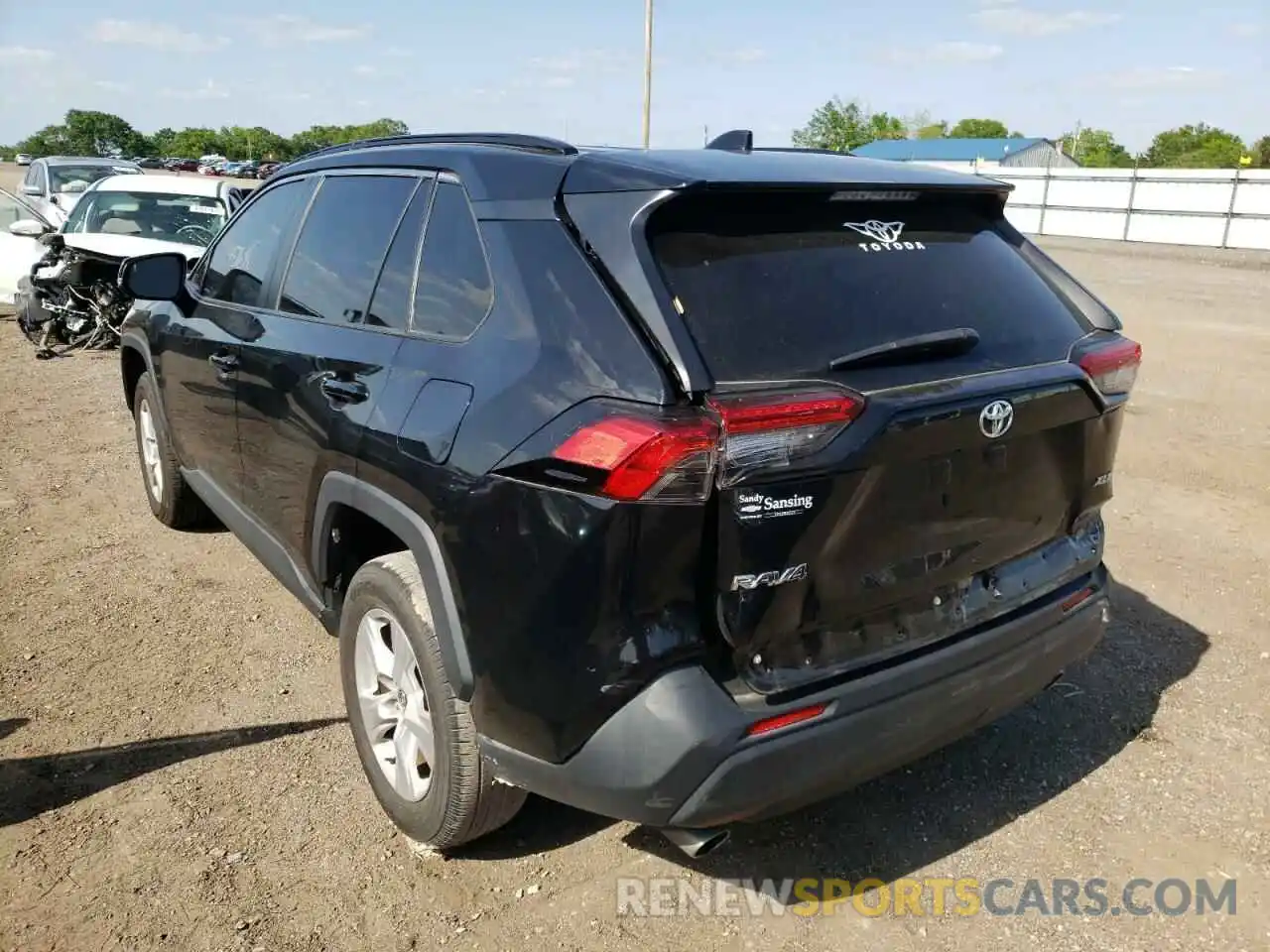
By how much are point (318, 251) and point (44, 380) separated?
741 centimetres

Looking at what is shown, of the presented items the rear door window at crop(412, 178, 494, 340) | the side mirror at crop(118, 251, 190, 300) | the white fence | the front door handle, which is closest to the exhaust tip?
the rear door window at crop(412, 178, 494, 340)

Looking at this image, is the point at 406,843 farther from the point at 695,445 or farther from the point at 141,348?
the point at 141,348

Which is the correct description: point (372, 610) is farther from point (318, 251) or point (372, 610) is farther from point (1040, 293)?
point (1040, 293)

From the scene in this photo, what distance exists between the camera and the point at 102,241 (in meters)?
A: 10.3

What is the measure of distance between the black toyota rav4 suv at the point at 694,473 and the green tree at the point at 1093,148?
95727 mm

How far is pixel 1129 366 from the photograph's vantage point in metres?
2.85

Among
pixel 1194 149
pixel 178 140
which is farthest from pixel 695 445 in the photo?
pixel 178 140

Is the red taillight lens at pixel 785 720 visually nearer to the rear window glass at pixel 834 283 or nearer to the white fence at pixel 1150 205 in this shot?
the rear window glass at pixel 834 283

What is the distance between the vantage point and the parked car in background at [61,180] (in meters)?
14.8

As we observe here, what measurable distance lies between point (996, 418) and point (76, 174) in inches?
706

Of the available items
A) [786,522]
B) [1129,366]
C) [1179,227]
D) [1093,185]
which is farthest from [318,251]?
[1093,185]

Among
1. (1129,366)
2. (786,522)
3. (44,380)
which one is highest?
(1129,366)

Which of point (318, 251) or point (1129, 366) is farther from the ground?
point (318, 251)

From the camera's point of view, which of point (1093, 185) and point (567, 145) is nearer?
point (567, 145)
